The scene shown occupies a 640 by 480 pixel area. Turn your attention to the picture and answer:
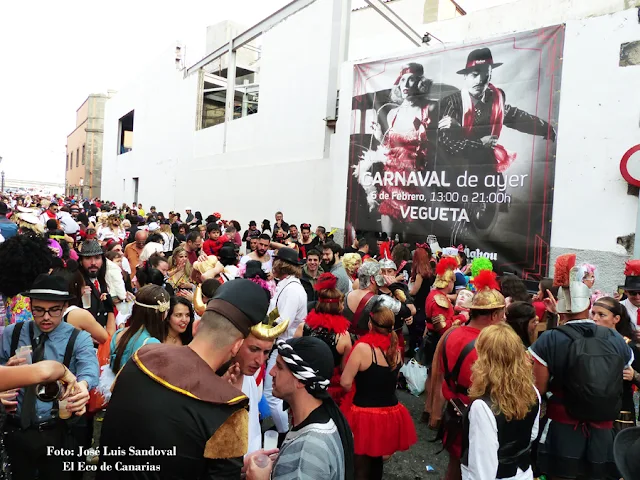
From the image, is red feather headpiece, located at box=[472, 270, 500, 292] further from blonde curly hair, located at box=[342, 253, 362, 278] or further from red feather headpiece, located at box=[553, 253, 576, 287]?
blonde curly hair, located at box=[342, 253, 362, 278]

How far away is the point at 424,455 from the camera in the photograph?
4.34 metres

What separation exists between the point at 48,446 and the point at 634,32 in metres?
10.00

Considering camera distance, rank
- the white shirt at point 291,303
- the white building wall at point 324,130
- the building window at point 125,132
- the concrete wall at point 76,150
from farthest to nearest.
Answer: the concrete wall at point 76,150 < the building window at point 125,132 < the white building wall at point 324,130 < the white shirt at point 291,303

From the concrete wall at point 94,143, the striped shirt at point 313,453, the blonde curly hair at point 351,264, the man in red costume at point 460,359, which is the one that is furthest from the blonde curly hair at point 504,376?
the concrete wall at point 94,143

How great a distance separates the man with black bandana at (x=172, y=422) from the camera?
1.47 m

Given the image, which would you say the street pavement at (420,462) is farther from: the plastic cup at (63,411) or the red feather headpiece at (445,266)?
the plastic cup at (63,411)

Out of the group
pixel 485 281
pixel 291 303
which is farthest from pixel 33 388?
pixel 485 281

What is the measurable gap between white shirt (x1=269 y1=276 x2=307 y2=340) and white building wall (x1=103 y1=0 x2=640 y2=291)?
6.07 m

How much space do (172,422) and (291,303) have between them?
10.3 ft

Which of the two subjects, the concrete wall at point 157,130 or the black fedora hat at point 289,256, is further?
the concrete wall at point 157,130

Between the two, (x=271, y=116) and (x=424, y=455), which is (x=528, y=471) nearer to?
(x=424, y=455)

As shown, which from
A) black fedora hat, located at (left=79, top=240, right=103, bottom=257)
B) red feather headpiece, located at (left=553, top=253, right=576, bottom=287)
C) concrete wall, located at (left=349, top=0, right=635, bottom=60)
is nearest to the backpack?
red feather headpiece, located at (left=553, top=253, right=576, bottom=287)

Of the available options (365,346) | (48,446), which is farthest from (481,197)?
(48,446)

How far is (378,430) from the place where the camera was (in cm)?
328
